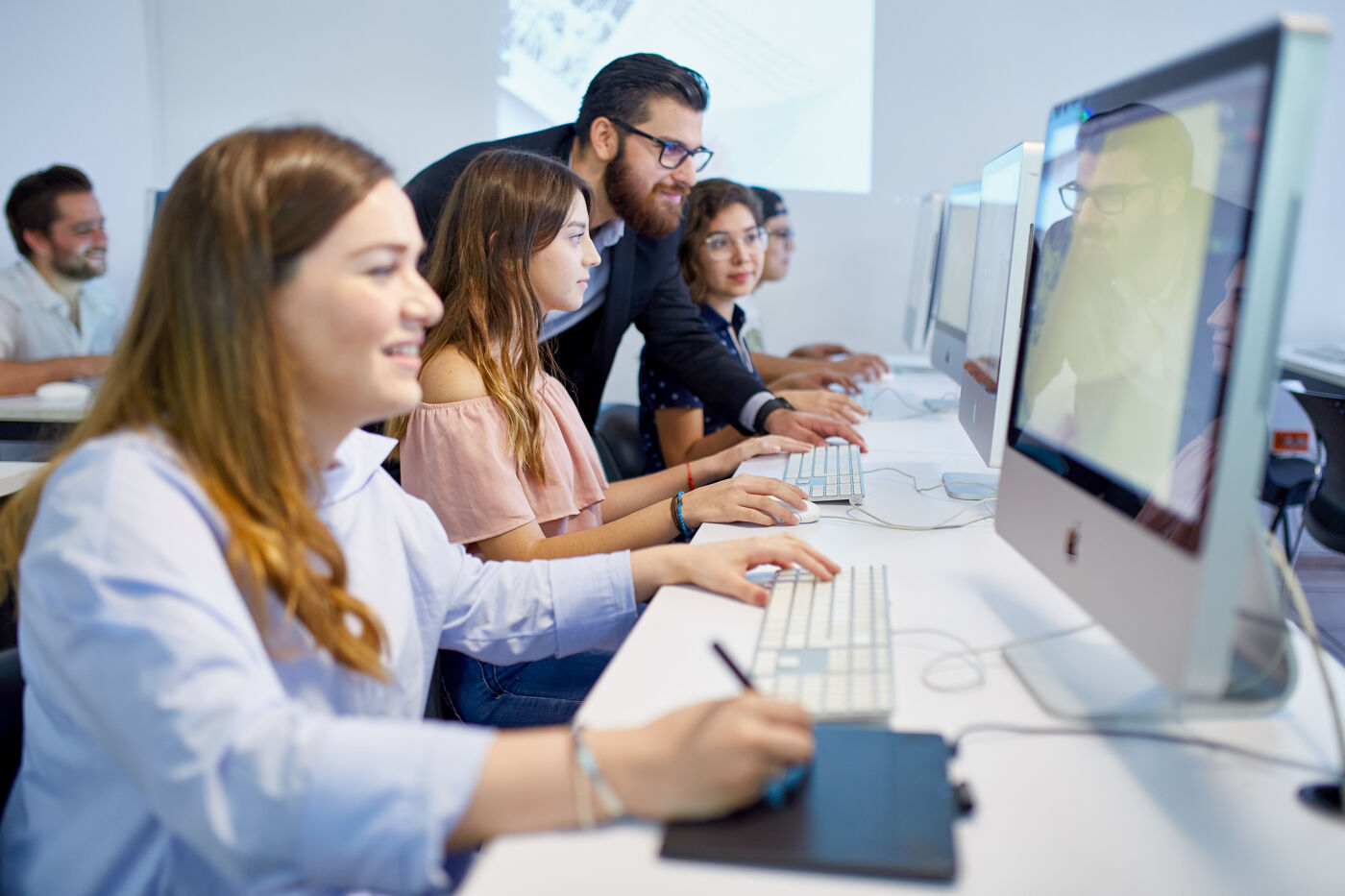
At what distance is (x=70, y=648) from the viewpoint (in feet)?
1.79

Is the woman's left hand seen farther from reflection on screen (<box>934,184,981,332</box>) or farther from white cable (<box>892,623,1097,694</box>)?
reflection on screen (<box>934,184,981,332</box>)

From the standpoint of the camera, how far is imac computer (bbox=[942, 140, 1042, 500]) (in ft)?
3.97

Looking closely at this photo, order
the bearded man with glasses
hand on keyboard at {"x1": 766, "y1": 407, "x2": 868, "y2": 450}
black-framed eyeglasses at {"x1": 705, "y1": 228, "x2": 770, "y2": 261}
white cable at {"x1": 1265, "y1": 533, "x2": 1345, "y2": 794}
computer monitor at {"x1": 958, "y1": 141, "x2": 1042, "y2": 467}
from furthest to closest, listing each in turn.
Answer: black-framed eyeglasses at {"x1": 705, "y1": 228, "x2": 770, "y2": 261}, the bearded man with glasses, hand on keyboard at {"x1": 766, "y1": 407, "x2": 868, "y2": 450}, computer monitor at {"x1": 958, "y1": 141, "x2": 1042, "y2": 467}, white cable at {"x1": 1265, "y1": 533, "x2": 1345, "y2": 794}

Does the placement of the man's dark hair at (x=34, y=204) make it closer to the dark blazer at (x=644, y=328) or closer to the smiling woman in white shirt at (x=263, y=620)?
the dark blazer at (x=644, y=328)

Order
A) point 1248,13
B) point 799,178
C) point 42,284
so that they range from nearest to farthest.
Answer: point 42,284 < point 1248,13 < point 799,178

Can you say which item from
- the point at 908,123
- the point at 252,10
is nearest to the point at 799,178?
the point at 908,123

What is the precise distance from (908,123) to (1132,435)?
3.25 m

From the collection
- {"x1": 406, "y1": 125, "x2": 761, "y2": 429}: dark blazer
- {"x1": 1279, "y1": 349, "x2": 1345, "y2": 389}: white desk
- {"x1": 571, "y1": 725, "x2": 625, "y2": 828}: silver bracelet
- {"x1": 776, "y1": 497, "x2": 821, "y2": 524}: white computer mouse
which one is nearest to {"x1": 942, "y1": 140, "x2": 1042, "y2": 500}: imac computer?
{"x1": 776, "y1": 497, "x2": 821, "y2": 524}: white computer mouse

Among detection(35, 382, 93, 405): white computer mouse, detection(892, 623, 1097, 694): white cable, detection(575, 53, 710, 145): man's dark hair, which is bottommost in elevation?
detection(35, 382, 93, 405): white computer mouse

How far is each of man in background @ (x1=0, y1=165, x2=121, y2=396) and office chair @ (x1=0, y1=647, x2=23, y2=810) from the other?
2.30 meters

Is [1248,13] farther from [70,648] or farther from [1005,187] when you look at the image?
[70,648]

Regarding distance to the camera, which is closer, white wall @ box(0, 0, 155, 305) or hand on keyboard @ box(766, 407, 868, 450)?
hand on keyboard @ box(766, 407, 868, 450)

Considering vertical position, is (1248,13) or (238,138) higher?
(1248,13)

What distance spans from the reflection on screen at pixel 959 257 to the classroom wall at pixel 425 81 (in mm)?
1596
